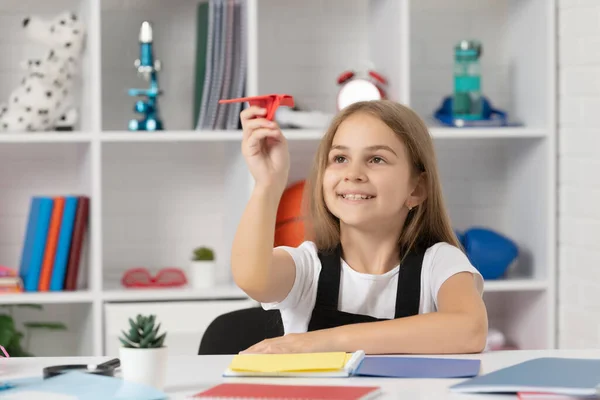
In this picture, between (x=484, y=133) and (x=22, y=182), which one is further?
(x=22, y=182)

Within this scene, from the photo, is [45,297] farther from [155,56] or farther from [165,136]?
[155,56]

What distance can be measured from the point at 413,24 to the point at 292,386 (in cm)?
231

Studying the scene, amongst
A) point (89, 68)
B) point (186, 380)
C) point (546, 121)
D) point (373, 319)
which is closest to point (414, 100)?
point (546, 121)

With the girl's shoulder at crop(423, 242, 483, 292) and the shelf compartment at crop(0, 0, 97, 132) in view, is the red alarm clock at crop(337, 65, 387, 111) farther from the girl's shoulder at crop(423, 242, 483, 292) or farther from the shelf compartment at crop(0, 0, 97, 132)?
the girl's shoulder at crop(423, 242, 483, 292)

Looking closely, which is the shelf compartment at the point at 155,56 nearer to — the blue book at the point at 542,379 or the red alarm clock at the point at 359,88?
the red alarm clock at the point at 359,88

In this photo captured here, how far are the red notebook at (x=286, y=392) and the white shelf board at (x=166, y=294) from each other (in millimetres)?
1632

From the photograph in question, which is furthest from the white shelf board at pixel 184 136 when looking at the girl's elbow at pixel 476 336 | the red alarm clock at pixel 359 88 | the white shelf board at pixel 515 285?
the girl's elbow at pixel 476 336

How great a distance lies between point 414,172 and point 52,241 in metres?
1.32

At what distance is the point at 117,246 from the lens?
3.18 meters

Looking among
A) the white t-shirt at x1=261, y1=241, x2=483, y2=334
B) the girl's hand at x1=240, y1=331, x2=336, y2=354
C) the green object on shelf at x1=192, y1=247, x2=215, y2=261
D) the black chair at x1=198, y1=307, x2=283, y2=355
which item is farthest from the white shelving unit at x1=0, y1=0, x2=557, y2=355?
the girl's hand at x1=240, y1=331, x2=336, y2=354

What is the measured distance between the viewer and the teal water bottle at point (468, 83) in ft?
9.80

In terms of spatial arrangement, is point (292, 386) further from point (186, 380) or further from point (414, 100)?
point (414, 100)

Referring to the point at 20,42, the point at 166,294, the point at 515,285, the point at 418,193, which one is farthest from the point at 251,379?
the point at 20,42

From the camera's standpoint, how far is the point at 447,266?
5.75 ft
